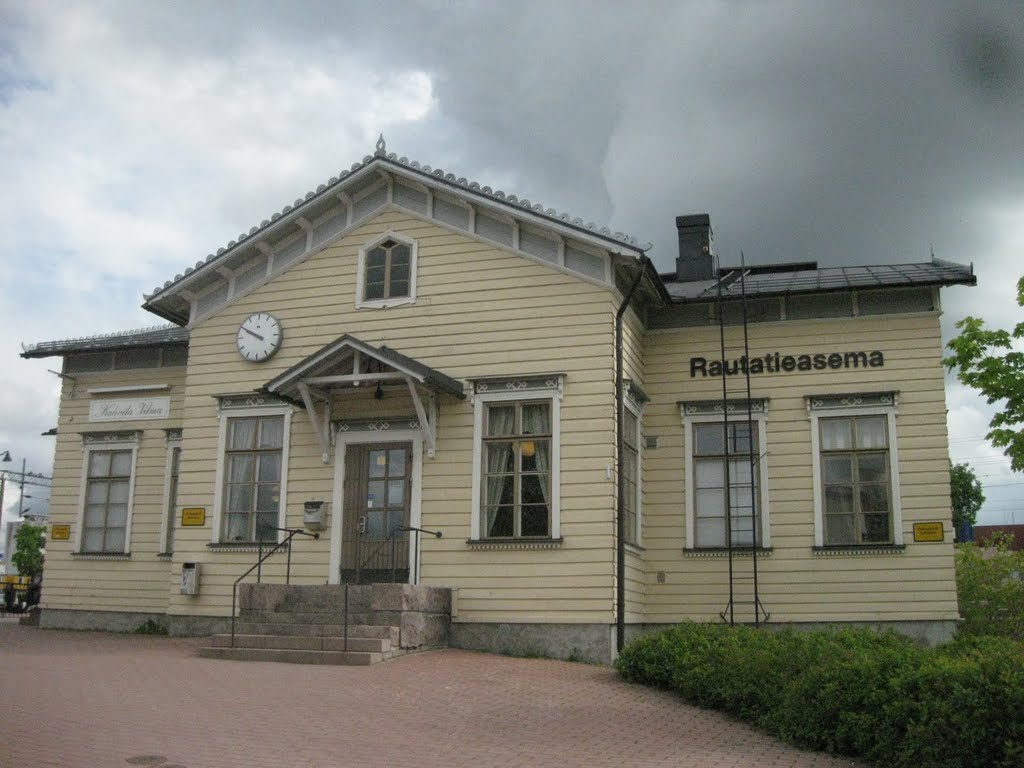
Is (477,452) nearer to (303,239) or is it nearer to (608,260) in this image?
(608,260)

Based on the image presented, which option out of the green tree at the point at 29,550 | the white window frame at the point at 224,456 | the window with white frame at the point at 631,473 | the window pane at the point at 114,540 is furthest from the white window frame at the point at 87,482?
the green tree at the point at 29,550

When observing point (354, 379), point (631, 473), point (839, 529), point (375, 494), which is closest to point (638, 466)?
point (631, 473)

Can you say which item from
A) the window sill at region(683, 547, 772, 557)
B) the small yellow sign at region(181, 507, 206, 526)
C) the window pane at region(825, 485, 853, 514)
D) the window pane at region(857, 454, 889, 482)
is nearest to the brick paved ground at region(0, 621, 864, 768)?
the small yellow sign at region(181, 507, 206, 526)

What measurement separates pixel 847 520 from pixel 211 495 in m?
10.0

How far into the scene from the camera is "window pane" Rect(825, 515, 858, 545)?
17.0 meters

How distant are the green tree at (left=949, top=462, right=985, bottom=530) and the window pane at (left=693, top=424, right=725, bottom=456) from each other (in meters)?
43.7

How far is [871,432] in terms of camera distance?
56.3 feet

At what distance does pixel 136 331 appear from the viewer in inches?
898

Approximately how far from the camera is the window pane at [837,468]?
1714cm

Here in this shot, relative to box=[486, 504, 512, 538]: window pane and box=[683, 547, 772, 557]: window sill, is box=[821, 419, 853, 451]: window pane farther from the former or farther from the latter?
box=[486, 504, 512, 538]: window pane

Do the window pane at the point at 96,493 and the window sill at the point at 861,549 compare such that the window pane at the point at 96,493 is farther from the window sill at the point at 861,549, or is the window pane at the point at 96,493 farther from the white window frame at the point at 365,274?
the window sill at the point at 861,549

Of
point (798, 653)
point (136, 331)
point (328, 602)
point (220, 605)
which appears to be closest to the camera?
point (798, 653)

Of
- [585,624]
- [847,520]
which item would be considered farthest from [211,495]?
[847,520]

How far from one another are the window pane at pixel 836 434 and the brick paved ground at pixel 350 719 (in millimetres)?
5773
